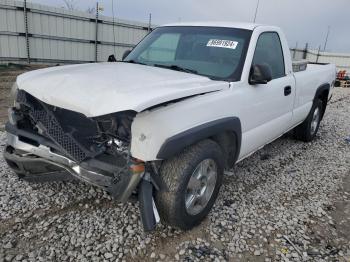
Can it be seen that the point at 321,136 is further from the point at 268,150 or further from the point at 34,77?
the point at 34,77

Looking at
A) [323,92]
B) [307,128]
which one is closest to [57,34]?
[323,92]

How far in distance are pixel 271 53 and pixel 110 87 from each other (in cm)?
242

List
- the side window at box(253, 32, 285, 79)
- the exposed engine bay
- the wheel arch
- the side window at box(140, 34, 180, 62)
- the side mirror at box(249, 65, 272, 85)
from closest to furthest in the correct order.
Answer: the exposed engine bay < the side mirror at box(249, 65, 272, 85) < the side window at box(253, 32, 285, 79) < the side window at box(140, 34, 180, 62) < the wheel arch

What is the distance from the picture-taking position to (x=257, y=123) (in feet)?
12.0

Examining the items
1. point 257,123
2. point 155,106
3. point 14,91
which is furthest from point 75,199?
point 257,123

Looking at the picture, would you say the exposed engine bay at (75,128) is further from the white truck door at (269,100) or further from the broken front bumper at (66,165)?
the white truck door at (269,100)

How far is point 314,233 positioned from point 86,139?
2.29 meters

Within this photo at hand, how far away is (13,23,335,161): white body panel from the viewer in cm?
234

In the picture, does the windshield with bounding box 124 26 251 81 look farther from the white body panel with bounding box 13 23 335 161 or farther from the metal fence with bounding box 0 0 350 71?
the metal fence with bounding box 0 0 350 71

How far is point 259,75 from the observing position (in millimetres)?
3354

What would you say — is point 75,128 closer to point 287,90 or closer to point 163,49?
point 163,49

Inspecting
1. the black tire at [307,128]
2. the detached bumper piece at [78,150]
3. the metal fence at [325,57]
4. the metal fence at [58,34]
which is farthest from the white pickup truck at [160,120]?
the metal fence at [325,57]

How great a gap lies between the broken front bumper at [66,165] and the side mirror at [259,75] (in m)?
1.63

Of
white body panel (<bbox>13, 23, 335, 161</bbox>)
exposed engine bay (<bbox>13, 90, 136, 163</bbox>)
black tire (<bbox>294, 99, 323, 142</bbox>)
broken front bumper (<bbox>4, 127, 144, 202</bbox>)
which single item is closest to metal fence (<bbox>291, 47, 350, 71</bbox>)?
black tire (<bbox>294, 99, 323, 142</bbox>)
